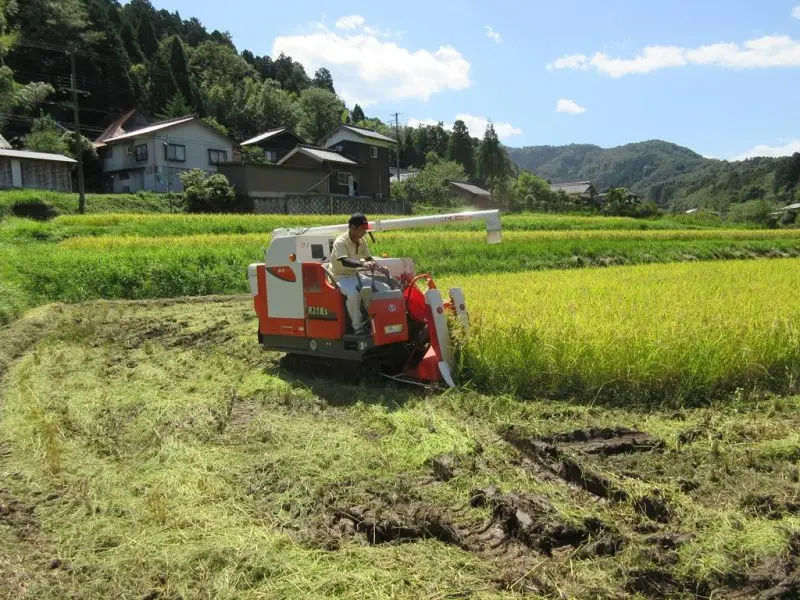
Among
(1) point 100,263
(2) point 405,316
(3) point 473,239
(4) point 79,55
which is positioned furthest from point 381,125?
(2) point 405,316

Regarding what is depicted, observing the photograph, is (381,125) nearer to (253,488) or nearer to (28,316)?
(28,316)

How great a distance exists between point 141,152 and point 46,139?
17.3ft

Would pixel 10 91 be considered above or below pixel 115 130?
above

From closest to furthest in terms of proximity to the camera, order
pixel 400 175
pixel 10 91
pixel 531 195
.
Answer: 1. pixel 10 91
2. pixel 531 195
3. pixel 400 175

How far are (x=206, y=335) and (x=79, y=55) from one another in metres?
44.8

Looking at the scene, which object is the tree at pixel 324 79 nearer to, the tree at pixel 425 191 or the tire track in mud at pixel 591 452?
the tree at pixel 425 191

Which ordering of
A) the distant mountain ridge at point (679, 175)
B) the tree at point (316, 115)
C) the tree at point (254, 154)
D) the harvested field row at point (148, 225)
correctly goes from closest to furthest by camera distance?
the harvested field row at point (148, 225), the tree at point (254, 154), the tree at point (316, 115), the distant mountain ridge at point (679, 175)

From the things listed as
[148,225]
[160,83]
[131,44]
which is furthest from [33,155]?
[131,44]

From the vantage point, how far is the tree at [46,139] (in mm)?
35688

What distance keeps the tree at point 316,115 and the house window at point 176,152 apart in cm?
2218

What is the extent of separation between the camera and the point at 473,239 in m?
20.5

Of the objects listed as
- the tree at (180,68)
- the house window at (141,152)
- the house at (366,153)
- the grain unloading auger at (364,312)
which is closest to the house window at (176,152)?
the house window at (141,152)

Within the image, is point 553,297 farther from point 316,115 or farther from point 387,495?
point 316,115

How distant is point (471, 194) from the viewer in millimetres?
56094
